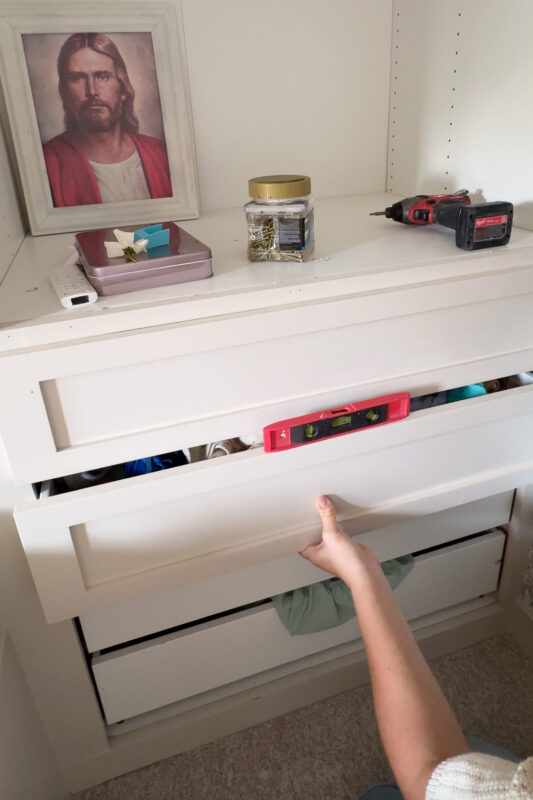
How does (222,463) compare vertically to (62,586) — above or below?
above

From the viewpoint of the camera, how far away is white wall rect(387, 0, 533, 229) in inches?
32.4

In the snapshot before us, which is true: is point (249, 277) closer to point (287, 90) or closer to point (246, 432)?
point (246, 432)

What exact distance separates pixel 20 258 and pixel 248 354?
1.33 feet

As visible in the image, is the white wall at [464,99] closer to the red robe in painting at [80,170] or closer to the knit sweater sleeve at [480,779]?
the red robe in painting at [80,170]

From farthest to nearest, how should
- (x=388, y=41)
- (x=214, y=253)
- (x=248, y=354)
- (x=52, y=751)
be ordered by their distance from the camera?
(x=388, y=41)
(x=52, y=751)
(x=214, y=253)
(x=248, y=354)

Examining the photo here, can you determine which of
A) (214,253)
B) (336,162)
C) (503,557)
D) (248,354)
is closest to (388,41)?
(336,162)

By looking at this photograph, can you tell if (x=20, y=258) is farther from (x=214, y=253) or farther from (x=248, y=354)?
(x=248, y=354)

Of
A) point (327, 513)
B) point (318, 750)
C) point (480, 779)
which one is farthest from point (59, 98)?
point (318, 750)

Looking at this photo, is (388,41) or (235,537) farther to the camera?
(388,41)

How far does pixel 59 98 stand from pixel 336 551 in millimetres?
824

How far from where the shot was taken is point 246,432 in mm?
710

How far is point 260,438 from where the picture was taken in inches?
28.9

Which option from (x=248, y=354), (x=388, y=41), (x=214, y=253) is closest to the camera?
(x=248, y=354)

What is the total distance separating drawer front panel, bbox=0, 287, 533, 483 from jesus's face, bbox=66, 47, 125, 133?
0.54 meters
